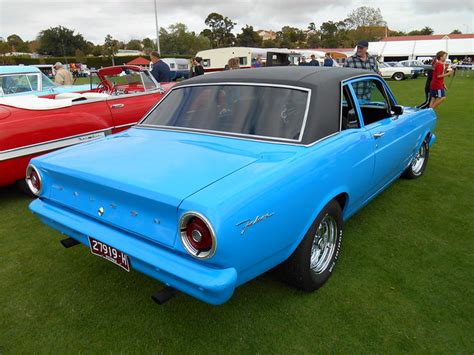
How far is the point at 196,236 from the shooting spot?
1.84 meters

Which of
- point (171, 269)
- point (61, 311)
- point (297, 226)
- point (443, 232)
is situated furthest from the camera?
point (443, 232)

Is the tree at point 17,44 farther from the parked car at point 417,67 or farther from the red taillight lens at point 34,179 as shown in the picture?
the red taillight lens at point 34,179

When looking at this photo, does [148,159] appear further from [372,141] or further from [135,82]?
[135,82]

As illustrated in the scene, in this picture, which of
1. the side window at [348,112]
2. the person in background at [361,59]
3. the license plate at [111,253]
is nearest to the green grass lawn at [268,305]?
the license plate at [111,253]

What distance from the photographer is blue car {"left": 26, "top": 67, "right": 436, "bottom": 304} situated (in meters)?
1.86

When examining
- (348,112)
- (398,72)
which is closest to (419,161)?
(348,112)

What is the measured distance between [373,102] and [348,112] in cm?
102

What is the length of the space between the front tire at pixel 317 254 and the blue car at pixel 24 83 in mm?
6756

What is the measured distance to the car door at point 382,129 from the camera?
3.35m

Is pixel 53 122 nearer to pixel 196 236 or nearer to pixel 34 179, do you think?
pixel 34 179

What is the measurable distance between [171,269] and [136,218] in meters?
0.39

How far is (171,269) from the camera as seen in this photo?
188 centimetres

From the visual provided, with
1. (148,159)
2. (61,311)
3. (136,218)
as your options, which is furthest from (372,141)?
(61,311)

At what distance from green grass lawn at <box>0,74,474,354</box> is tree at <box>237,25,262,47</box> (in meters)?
110
